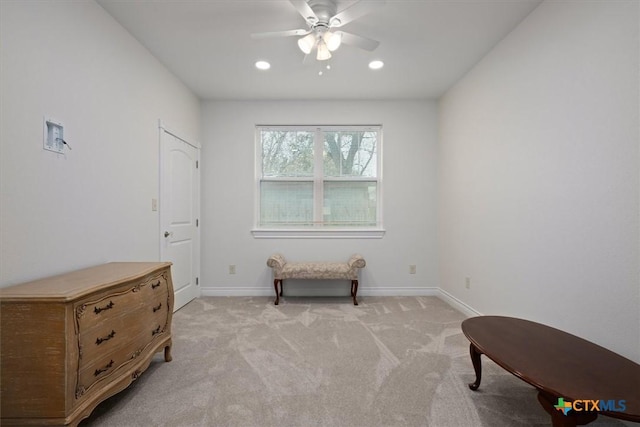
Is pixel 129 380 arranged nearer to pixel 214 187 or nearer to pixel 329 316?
pixel 329 316

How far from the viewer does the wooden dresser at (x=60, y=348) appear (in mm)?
1209

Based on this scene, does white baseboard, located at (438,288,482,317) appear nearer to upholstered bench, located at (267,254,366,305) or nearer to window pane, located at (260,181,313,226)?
upholstered bench, located at (267,254,366,305)

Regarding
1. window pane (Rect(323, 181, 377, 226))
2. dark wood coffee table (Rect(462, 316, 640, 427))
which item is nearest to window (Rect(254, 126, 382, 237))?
window pane (Rect(323, 181, 377, 226))

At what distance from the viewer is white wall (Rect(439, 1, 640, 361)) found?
1.48 metres

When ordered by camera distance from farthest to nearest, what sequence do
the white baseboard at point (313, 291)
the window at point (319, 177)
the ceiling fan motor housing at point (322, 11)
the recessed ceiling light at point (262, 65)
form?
the window at point (319, 177)
the white baseboard at point (313, 291)
the recessed ceiling light at point (262, 65)
the ceiling fan motor housing at point (322, 11)

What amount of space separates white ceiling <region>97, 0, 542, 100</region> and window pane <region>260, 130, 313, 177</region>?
1.95 ft

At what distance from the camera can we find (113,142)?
2170 millimetres

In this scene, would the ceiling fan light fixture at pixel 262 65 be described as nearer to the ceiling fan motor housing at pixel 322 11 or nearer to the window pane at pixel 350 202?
the ceiling fan motor housing at pixel 322 11

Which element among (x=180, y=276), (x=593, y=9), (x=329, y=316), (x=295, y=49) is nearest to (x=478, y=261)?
(x=329, y=316)

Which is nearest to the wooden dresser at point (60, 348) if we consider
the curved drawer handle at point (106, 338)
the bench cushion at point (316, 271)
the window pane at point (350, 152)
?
the curved drawer handle at point (106, 338)

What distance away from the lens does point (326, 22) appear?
2020 millimetres

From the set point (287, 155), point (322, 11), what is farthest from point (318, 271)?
point (322, 11)

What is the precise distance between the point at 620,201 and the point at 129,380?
3002 millimetres

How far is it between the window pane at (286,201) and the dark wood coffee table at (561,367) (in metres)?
2.59
